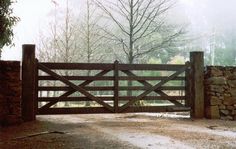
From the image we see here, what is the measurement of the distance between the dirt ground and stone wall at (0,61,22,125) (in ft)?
1.26

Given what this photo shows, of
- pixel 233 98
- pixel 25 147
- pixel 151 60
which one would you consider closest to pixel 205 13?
pixel 151 60

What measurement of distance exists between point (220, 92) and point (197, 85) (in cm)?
66

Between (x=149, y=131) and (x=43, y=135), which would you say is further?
(x=149, y=131)

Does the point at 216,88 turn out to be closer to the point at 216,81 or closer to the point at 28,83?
the point at 216,81

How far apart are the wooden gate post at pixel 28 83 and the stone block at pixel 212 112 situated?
15.3ft

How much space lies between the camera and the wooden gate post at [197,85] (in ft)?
31.8

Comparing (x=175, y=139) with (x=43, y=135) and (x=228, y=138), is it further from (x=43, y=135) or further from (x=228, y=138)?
(x=43, y=135)

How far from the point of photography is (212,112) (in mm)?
9656

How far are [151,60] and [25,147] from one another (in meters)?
19.0

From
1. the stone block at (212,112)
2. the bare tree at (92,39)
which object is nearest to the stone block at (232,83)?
the stone block at (212,112)

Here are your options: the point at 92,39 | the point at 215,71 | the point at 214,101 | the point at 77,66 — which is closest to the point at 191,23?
the point at 92,39

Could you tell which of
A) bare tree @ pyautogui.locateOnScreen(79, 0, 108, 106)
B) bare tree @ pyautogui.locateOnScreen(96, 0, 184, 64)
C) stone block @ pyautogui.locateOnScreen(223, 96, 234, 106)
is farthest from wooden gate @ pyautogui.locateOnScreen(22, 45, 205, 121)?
bare tree @ pyautogui.locateOnScreen(79, 0, 108, 106)

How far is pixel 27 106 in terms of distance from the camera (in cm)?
859

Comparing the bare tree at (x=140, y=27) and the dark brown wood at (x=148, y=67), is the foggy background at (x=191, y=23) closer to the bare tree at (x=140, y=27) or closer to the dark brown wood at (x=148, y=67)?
the bare tree at (x=140, y=27)
